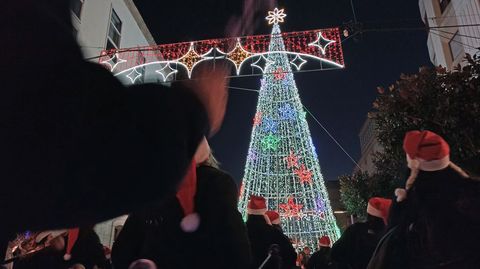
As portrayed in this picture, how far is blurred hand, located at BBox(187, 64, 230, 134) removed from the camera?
1059 mm

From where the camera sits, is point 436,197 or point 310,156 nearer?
point 436,197

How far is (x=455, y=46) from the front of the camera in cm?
1494

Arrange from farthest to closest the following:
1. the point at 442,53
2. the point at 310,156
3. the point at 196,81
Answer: the point at 442,53 < the point at 310,156 < the point at 196,81

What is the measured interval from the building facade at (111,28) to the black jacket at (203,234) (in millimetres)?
12148

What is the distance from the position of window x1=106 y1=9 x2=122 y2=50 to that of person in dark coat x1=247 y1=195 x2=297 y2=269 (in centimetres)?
1499

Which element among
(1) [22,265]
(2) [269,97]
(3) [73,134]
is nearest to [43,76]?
(3) [73,134]

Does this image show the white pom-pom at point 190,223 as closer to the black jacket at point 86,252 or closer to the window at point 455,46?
the black jacket at point 86,252

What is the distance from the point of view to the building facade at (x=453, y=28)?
41.5 feet

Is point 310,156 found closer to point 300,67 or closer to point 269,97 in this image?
point 269,97

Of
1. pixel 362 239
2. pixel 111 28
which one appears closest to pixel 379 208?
pixel 362 239

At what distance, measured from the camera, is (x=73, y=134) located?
0.78 metres

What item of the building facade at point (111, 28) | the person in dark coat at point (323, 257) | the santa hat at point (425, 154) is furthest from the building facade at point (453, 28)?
the building facade at point (111, 28)

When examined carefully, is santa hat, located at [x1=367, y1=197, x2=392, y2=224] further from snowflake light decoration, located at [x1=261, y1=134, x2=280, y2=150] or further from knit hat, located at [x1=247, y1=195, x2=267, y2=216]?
snowflake light decoration, located at [x1=261, y1=134, x2=280, y2=150]

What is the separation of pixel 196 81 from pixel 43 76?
43 centimetres
